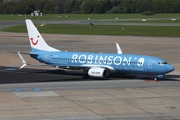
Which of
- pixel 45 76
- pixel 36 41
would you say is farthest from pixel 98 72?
pixel 36 41

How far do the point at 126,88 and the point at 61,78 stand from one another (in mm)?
10374

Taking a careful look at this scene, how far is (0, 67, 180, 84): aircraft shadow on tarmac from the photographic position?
182ft

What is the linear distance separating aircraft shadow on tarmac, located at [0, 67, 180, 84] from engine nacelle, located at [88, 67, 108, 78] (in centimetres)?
112

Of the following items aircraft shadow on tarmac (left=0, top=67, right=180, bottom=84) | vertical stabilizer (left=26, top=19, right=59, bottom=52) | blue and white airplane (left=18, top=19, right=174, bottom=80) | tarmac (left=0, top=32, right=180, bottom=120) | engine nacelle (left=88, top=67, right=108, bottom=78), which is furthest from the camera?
vertical stabilizer (left=26, top=19, right=59, bottom=52)

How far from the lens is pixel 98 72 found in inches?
2162

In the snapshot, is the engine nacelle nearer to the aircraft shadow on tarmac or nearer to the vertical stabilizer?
the aircraft shadow on tarmac

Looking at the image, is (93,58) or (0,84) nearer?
(0,84)

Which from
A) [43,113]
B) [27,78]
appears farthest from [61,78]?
[43,113]

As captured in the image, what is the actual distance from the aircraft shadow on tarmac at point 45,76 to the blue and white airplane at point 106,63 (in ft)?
4.30

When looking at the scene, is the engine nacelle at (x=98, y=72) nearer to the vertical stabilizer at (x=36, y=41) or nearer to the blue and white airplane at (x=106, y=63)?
the blue and white airplane at (x=106, y=63)

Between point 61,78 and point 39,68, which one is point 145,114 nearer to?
point 61,78

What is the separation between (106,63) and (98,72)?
73.1 inches

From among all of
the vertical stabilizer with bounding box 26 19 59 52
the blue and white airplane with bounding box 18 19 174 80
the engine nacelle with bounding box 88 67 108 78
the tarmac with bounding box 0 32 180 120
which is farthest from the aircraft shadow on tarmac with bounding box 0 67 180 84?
the vertical stabilizer with bounding box 26 19 59 52

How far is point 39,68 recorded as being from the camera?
67.4 meters
